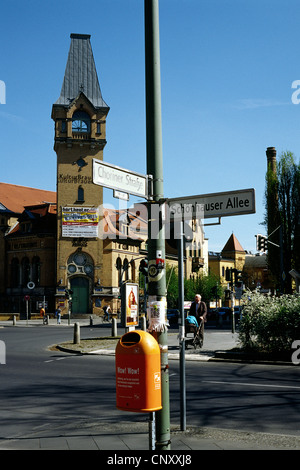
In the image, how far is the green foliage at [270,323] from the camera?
1541 centimetres

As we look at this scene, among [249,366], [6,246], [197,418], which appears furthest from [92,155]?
[197,418]

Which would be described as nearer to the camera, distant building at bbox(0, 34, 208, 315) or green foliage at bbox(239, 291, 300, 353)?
green foliage at bbox(239, 291, 300, 353)

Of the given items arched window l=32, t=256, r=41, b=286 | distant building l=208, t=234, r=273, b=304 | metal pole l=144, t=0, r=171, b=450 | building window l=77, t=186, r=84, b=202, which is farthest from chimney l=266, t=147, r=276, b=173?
metal pole l=144, t=0, r=171, b=450

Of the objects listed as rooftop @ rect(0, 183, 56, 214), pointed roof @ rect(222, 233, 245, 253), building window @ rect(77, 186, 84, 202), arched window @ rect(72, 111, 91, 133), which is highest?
arched window @ rect(72, 111, 91, 133)

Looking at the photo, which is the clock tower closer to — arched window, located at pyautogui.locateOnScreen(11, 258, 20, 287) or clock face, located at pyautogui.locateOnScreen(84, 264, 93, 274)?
clock face, located at pyautogui.locateOnScreen(84, 264, 93, 274)

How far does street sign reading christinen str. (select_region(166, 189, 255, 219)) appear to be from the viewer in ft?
19.0

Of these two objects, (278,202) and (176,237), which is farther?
(278,202)

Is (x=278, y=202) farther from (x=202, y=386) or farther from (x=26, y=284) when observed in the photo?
(x=202, y=386)

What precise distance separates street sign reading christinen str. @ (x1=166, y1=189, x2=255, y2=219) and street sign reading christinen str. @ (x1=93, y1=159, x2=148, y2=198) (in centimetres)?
62

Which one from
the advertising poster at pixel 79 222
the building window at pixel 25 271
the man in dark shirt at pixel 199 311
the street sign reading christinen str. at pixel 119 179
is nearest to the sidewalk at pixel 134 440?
the street sign reading christinen str. at pixel 119 179

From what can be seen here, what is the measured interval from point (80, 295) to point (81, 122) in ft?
66.5

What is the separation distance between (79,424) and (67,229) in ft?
175

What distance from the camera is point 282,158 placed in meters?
52.6

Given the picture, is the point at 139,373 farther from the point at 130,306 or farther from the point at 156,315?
the point at 130,306
